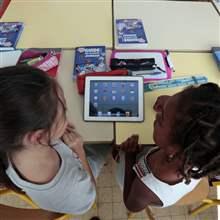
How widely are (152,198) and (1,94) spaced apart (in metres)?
0.56

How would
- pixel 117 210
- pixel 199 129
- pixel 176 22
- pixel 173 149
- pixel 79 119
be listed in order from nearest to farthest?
pixel 199 129
pixel 173 149
pixel 79 119
pixel 176 22
pixel 117 210

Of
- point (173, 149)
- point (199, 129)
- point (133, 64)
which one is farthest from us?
point (133, 64)

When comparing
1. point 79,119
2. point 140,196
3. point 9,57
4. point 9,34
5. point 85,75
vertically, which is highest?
point 9,34

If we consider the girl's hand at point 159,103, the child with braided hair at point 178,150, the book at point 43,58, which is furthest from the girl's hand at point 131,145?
the book at point 43,58

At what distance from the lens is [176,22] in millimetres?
1374

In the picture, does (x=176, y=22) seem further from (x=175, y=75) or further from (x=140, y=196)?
(x=140, y=196)

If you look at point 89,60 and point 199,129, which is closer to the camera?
point 199,129

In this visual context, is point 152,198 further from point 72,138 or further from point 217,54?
point 217,54

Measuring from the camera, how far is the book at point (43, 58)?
3.74 ft

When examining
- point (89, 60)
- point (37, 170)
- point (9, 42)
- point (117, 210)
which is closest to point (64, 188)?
point (37, 170)

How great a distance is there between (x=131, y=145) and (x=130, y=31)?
560 millimetres

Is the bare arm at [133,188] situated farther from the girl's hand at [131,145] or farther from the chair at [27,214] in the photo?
the chair at [27,214]

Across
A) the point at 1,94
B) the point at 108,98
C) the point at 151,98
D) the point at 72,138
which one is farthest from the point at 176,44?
the point at 1,94

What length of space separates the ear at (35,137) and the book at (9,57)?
53 centimetres
